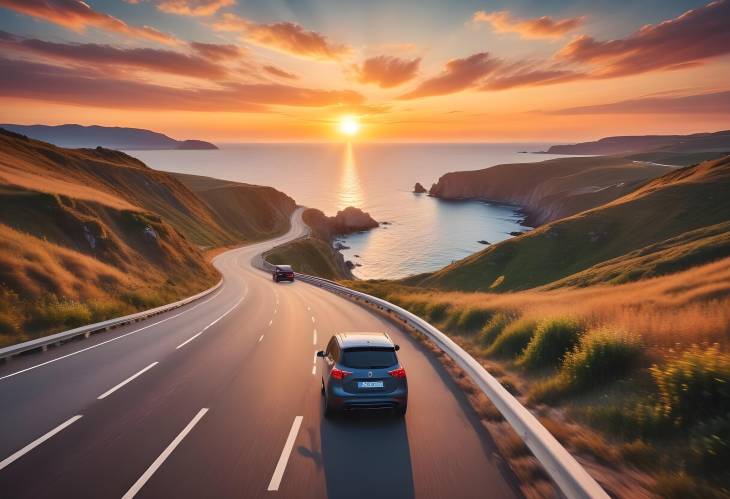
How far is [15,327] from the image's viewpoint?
1661 centimetres

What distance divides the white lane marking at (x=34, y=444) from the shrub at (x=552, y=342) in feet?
33.7

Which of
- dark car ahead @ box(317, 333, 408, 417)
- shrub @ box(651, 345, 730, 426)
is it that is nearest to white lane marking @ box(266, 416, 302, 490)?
dark car ahead @ box(317, 333, 408, 417)

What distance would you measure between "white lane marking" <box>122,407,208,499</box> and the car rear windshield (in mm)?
3142

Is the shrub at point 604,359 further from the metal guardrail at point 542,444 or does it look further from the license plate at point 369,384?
the license plate at point 369,384

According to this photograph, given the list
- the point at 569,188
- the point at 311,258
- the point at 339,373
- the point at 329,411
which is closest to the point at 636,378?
the point at 339,373

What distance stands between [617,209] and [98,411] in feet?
194

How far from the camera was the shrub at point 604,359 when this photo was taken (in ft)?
29.0

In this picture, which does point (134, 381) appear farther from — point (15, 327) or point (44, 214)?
point (44, 214)

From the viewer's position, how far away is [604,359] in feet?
29.4

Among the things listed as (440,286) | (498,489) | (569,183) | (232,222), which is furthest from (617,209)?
(569,183)

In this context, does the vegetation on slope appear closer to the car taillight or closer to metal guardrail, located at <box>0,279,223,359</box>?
the car taillight

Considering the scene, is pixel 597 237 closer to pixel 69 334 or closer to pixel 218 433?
pixel 69 334

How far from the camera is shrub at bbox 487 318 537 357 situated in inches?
510

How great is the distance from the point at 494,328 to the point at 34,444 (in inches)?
500
